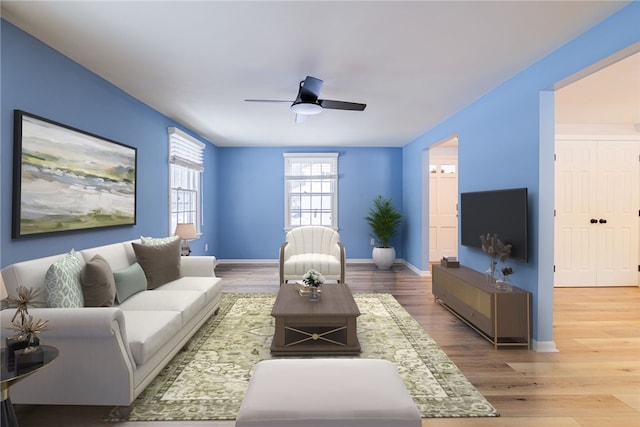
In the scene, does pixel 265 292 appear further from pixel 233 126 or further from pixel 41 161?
pixel 41 161

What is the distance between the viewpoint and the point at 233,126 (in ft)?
18.2

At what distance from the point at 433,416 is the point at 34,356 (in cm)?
216

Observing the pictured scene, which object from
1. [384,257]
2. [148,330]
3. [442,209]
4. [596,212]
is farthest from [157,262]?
[442,209]

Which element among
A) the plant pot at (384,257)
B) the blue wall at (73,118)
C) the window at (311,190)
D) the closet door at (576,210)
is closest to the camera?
the blue wall at (73,118)

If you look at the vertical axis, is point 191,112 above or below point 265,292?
above

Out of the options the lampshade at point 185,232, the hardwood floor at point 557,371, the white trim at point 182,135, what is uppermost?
the white trim at point 182,135

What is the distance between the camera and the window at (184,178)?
5148 millimetres

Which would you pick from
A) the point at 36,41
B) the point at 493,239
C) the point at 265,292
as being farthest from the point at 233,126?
the point at 493,239

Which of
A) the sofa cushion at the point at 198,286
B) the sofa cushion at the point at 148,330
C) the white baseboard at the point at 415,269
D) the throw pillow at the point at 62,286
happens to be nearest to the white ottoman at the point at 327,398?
the sofa cushion at the point at 148,330

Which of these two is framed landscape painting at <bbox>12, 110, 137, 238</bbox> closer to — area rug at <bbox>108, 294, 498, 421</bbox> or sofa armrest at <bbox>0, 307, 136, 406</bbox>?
sofa armrest at <bbox>0, 307, 136, 406</bbox>

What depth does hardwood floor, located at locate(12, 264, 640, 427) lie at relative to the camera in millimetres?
2039

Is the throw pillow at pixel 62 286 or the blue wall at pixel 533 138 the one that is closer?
the throw pillow at pixel 62 286

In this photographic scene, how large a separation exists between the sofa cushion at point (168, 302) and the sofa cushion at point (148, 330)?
11 cm

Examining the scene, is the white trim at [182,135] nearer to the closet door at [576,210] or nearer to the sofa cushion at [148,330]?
the sofa cushion at [148,330]
